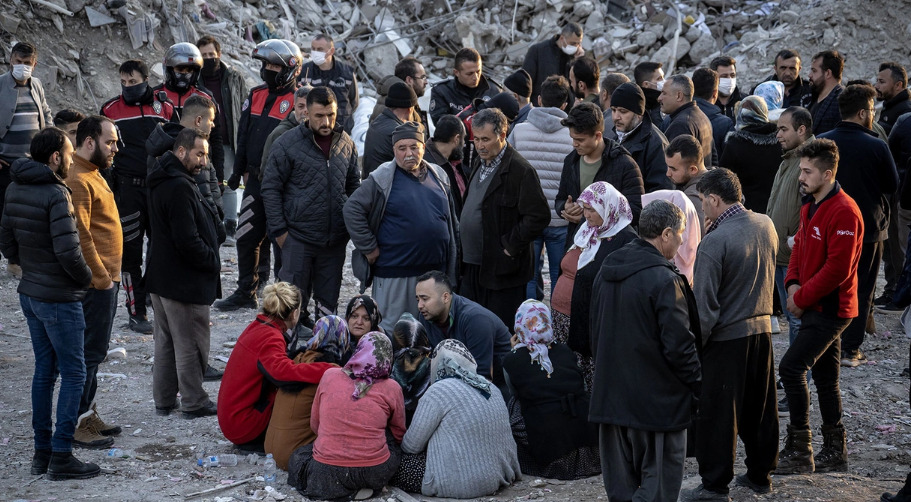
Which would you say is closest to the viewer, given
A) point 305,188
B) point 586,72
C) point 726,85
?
point 305,188

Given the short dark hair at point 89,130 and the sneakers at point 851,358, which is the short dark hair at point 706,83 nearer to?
the sneakers at point 851,358

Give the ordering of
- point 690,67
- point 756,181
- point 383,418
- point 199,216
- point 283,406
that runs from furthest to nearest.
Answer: point 690,67, point 756,181, point 199,216, point 283,406, point 383,418

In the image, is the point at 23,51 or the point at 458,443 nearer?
the point at 458,443

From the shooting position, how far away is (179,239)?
21.7 ft

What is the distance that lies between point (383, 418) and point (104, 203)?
2.41 meters

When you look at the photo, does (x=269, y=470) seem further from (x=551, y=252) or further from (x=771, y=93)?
(x=771, y=93)

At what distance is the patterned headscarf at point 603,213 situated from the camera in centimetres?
602

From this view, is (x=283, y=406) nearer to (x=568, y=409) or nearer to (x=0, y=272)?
(x=568, y=409)

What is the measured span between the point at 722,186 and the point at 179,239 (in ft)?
12.0

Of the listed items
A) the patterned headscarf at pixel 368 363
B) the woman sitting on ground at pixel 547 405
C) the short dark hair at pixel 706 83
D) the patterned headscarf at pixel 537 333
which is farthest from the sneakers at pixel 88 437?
the short dark hair at pixel 706 83

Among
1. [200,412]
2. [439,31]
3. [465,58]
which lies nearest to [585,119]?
[465,58]

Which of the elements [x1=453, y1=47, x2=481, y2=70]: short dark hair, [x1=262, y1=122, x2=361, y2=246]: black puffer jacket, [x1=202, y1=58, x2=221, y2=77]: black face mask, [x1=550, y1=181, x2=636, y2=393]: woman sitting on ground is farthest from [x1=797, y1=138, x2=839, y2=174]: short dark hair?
[x1=202, y1=58, x2=221, y2=77]: black face mask

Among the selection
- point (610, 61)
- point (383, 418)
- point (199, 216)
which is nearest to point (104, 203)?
point (199, 216)

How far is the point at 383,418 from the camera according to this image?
562 cm
